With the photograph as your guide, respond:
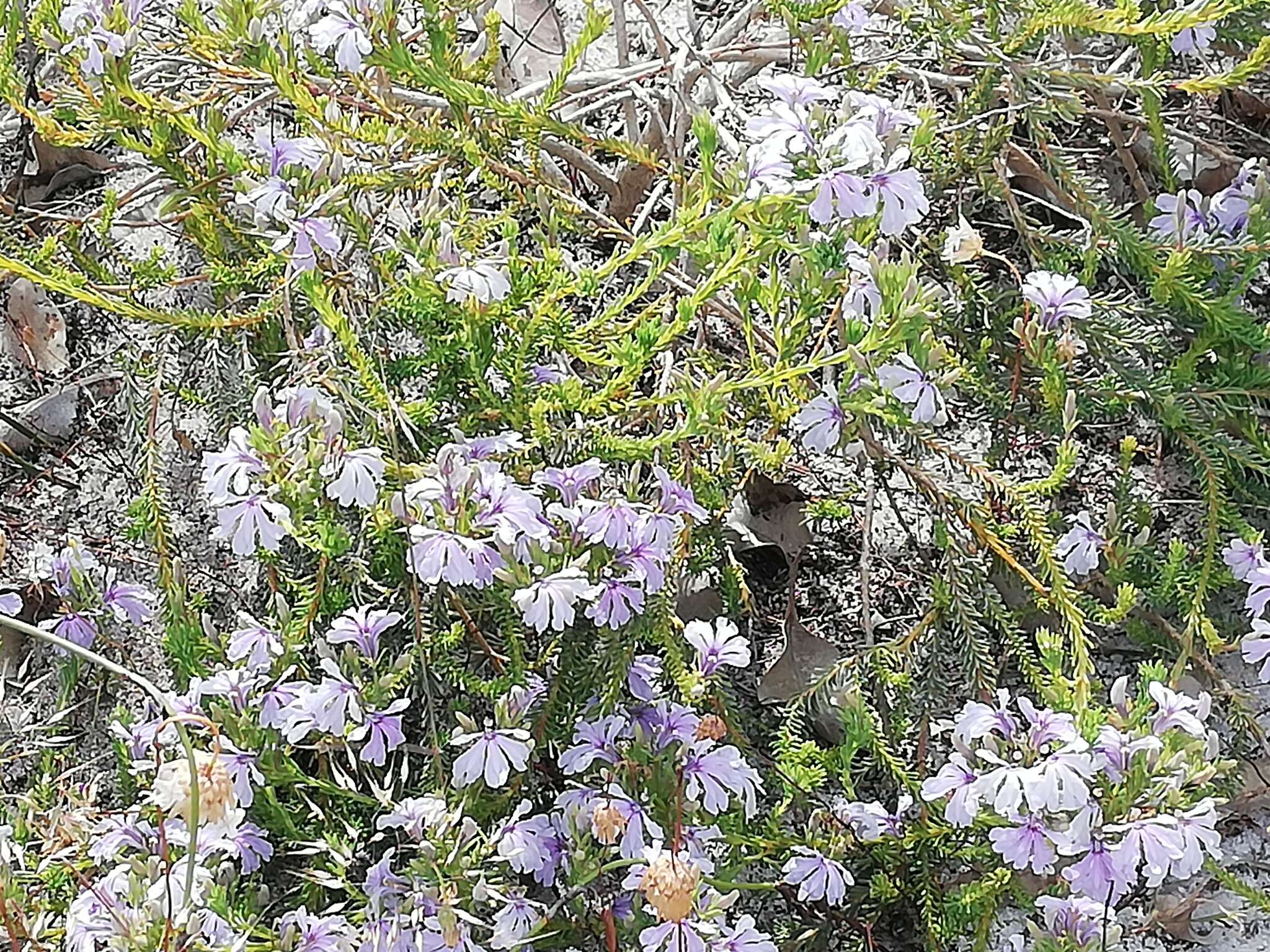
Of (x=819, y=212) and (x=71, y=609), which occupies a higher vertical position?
(x=819, y=212)

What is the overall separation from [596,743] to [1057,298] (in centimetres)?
61

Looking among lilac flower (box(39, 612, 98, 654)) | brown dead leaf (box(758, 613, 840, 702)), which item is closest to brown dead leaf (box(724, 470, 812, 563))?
brown dead leaf (box(758, 613, 840, 702))

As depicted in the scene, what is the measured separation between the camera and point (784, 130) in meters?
1.13

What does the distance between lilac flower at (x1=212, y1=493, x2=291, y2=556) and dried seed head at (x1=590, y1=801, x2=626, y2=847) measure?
37 cm

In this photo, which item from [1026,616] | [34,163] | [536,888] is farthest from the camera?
[34,163]

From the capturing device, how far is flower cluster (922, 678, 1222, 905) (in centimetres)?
105

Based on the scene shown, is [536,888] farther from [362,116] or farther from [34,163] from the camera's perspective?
[34,163]

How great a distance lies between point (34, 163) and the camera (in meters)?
2.03

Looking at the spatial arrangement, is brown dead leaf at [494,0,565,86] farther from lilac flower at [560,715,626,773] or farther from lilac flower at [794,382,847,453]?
lilac flower at [560,715,626,773]

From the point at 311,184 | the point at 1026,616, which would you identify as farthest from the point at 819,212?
the point at 1026,616

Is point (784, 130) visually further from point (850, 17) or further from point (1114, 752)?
point (1114, 752)

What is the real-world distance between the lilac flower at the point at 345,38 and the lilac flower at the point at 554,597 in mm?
496

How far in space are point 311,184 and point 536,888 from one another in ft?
2.45

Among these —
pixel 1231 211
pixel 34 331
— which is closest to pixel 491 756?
pixel 1231 211
